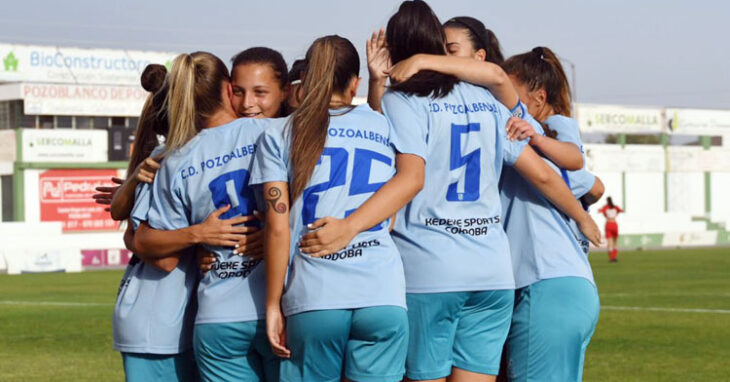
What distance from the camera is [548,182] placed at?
15.5 ft

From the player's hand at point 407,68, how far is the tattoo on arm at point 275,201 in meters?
0.69

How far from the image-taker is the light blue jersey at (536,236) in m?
4.80

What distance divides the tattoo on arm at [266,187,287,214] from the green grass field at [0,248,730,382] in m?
6.79

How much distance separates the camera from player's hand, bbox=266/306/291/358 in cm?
414

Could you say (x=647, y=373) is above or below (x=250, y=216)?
below

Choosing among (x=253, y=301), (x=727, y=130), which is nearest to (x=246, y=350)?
(x=253, y=301)

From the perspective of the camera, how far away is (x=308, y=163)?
4.12 m

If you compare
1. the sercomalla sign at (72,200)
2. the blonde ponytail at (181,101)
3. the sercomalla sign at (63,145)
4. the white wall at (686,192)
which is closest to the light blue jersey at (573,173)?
the blonde ponytail at (181,101)

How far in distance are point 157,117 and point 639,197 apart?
77.4 meters

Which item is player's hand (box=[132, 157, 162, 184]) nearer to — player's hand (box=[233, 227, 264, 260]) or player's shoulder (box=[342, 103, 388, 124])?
player's hand (box=[233, 227, 264, 260])

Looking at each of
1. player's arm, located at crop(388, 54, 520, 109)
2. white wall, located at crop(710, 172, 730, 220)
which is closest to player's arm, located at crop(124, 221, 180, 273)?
player's arm, located at crop(388, 54, 520, 109)

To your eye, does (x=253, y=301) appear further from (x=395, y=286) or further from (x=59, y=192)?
(x=59, y=192)

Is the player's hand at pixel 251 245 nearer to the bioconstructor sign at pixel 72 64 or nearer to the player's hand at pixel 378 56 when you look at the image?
the player's hand at pixel 378 56

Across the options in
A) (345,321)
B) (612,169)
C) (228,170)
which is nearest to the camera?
(345,321)
